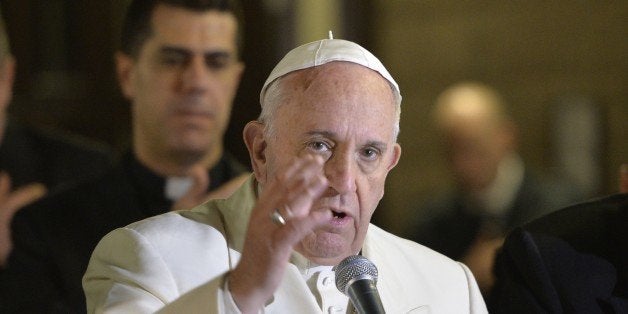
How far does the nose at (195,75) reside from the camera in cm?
480

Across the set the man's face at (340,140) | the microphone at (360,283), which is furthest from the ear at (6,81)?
the microphone at (360,283)

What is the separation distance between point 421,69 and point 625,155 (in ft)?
3.83

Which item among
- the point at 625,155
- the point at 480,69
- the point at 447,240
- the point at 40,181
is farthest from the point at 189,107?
the point at 625,155

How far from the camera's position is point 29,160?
4.75 m

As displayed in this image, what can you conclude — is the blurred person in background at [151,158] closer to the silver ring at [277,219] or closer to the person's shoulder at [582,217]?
the person's shoulder at [582,217]

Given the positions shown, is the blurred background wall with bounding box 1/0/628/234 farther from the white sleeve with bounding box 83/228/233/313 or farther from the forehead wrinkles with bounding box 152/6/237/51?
the white sleeve with bounding box 83/228/233/313

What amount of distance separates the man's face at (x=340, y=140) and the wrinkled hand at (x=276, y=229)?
0.44m

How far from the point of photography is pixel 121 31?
4.86 metres

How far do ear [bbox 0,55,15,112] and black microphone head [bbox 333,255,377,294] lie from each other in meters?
2.37

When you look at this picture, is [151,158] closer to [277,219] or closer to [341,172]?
[341,172]

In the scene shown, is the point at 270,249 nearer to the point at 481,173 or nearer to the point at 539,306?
the point at 539,306

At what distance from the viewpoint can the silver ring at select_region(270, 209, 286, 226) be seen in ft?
8.51

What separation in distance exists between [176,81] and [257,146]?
4.92ft

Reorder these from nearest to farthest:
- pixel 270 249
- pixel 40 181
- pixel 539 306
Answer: pixel 270 249 → pixel 539 306 → pixel 40 181
